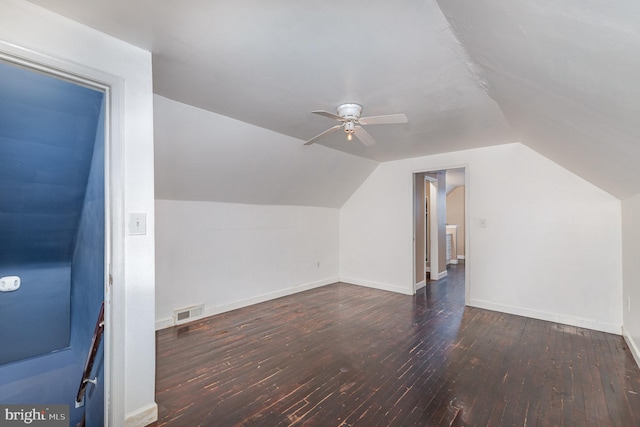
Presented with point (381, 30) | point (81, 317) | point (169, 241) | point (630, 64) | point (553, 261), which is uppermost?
point (381, 30)

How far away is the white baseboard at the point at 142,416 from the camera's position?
1.78 m

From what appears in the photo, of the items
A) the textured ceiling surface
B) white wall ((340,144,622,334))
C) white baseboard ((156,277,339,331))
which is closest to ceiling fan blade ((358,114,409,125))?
the textured ceiling surface

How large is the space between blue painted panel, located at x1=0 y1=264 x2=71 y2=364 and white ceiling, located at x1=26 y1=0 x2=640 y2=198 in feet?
8.97

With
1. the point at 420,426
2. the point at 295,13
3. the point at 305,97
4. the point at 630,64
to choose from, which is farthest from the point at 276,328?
the point at 630,64

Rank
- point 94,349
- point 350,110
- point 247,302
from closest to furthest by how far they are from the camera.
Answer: point 94,349
point 350,110
point 247,302

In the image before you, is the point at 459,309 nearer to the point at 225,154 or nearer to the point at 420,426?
the point at 420,426

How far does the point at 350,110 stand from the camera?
267 centimetres

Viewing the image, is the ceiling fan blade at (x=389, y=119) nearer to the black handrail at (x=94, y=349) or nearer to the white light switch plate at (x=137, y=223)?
the white light switch plate at (x=137, y=223)

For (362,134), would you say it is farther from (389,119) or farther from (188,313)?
(188,313)

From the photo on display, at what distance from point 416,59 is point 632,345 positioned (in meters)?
3.51

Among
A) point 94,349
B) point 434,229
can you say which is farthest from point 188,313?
point 434,229

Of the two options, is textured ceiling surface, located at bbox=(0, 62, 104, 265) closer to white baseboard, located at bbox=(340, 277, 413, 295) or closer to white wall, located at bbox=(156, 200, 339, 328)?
white wall, located at bbox=(156, 200, 339, 328)

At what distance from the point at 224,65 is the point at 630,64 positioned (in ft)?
7.01

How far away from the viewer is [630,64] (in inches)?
40.3
